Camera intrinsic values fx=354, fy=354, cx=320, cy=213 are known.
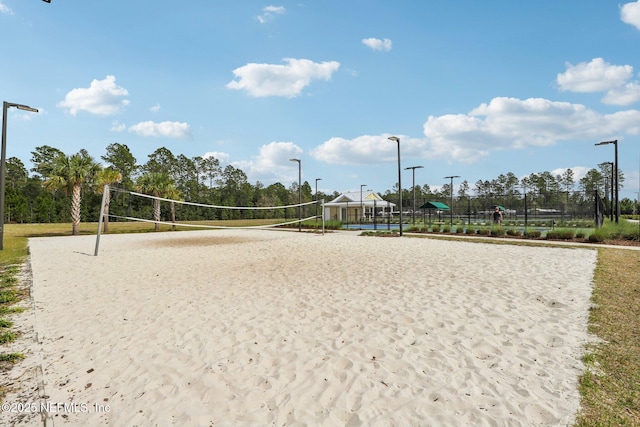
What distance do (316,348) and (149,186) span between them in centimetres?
2793

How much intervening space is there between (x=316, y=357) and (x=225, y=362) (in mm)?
893

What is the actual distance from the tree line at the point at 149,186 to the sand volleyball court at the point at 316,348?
18727 mm

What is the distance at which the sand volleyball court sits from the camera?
105 inches

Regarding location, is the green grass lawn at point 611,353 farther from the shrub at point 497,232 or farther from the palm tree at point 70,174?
the palm tree at point 70,174

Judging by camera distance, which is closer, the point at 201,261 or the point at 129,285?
the point at 129,285

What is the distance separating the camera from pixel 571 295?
18.9 ft

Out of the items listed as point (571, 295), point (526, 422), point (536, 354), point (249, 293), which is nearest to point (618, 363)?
point (536, 354)

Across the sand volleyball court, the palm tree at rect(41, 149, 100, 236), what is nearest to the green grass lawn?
the sand volleyball court

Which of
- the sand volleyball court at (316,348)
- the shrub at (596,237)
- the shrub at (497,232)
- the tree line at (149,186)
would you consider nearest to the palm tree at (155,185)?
the tree line at (149,186)

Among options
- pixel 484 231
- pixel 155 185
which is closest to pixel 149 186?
pixel 155 185

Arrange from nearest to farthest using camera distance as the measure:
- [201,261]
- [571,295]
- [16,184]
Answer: [571,295] → [201,261] → [16,184]

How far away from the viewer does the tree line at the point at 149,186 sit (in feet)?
75.4

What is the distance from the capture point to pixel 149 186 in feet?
91.8

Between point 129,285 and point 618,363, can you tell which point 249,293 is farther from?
point 618,363
